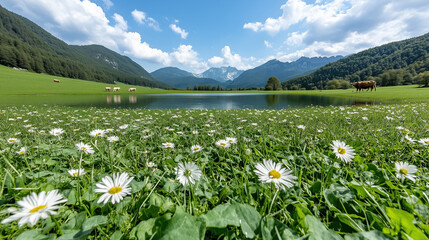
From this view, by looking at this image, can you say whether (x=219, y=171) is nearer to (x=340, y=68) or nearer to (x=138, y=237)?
(x=138, y=237)

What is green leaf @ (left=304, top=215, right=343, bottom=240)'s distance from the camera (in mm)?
906

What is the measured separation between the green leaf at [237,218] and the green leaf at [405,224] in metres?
0.77

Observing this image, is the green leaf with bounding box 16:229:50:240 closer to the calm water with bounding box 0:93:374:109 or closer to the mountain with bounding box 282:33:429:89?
the calm water with bounding box 0:93:374:109

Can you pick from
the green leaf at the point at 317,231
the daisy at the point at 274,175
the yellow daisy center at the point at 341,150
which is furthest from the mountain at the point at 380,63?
the green leaf at the point at 317,231

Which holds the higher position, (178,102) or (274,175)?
(178,102)

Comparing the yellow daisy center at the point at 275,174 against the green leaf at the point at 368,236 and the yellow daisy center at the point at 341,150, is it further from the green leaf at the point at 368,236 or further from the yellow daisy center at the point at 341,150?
the yellow daisy center at the point at 341,150

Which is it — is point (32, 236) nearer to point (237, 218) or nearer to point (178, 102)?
point (237, 218)

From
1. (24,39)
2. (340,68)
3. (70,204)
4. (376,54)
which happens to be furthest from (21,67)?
(376,54)

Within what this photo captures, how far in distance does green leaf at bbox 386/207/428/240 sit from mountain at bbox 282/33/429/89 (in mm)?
106787

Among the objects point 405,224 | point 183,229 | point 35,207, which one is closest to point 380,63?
point 405,224

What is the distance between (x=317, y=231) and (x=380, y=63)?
7103 inches

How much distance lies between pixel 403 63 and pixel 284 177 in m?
170

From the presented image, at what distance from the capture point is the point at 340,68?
152 meters

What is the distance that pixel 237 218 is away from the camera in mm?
Answer: 1052
